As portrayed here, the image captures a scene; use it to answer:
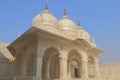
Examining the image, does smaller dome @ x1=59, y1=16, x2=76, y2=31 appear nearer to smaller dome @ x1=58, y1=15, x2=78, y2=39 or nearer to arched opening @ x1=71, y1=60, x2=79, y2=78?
smaller dome @ x1=58, y1=15, x2=78, y2=39

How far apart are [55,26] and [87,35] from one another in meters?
8.29

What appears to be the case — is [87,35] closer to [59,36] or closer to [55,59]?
[55,59]

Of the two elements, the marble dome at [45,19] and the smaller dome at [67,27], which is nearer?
the marble dome at [45,19]

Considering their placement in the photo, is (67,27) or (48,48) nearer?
(48,48)

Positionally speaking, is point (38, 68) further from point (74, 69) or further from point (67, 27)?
point (74, 69)

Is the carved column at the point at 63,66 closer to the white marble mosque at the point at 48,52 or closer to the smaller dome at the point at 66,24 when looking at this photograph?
the white marble mosque at the point at 48,52

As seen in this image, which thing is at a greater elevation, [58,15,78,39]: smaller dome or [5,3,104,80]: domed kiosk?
[58,15,78,39]: smaller dome

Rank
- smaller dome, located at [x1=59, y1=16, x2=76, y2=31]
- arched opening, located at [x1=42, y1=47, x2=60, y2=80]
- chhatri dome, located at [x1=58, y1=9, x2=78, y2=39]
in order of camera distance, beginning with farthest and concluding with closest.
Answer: smaller dome, located at [x1=59, y1=16, x2=76, y2=31] < chhatri dome, located at [x1=58, y1=9, x2=78, y2=39] < arched opening, located at [x1=42, y1=47, x2=60, y2=80]

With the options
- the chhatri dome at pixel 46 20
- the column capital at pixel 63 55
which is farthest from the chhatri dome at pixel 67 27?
the column capital at pixel 63 55

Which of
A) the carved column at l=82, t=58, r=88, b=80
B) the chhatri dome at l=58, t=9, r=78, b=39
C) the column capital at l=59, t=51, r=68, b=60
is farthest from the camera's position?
the chhatri dome at l=58, t=9, r=78, b=39

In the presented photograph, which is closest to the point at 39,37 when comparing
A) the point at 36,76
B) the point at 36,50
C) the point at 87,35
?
the point at 36,50

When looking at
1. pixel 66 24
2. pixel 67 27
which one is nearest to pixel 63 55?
pixel 67 27

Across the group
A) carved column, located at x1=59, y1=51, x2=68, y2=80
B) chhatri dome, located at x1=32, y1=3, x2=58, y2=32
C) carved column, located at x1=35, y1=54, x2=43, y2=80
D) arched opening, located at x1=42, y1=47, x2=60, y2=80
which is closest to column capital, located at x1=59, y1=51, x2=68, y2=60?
carved column, located at x1=59, y1=51, x2=68, y2=80

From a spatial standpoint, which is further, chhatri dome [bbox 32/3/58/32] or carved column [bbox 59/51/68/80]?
chhatri dome [bbox 32/3/58/32]
